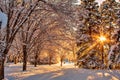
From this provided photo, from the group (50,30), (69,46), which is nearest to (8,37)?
(50,30)

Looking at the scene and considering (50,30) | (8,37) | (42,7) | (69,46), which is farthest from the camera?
(69,46)

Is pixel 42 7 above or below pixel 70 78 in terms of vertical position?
above

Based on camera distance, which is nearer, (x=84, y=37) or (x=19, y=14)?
(x=19, y=14)

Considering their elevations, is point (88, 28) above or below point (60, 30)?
above

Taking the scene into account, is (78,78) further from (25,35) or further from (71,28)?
(25,35)

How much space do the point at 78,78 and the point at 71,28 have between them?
4349 millimetres

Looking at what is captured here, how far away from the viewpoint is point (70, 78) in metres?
19.8

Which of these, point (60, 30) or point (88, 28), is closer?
point (60, 30)

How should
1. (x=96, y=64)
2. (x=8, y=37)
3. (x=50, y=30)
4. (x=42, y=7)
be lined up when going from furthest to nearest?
1. (x=96, y=64)
2. (x=50, y=30)
3. (x=42, y=7)
4. (x=8, y=37)

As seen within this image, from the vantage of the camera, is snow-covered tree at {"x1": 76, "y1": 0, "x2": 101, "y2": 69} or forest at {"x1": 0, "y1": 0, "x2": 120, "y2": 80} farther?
snow-covered tree at {"x1": 76, "y1": 0, "x2": 101, "y2": 69}

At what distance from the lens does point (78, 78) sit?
19.8 m

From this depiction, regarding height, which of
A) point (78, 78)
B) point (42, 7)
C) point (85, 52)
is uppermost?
point (42, 7)

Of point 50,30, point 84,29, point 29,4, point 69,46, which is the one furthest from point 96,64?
point 29,4

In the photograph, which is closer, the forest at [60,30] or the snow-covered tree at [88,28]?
the forest at [60,30]
